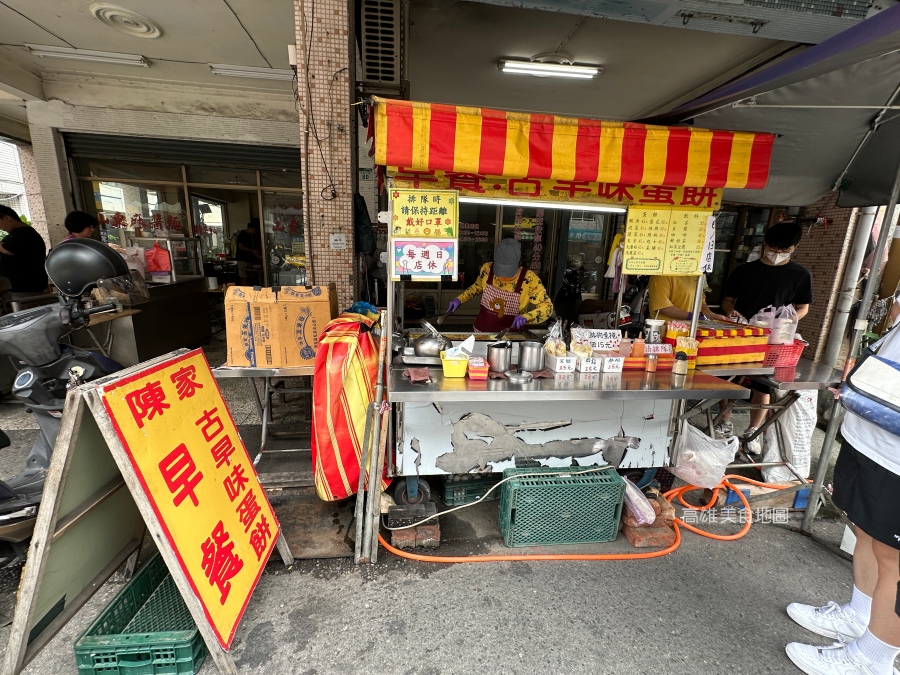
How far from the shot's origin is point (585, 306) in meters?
7.47

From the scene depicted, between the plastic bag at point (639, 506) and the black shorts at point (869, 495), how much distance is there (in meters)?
1.01

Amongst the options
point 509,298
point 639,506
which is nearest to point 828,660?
point 639,506

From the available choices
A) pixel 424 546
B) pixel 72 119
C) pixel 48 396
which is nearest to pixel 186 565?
pixel 424 546

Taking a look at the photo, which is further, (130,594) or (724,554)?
(724,554)

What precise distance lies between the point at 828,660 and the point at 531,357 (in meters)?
2.11

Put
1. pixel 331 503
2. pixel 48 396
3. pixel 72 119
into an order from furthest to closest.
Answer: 1. pixel 72 119
2. pixel 331 503
3. pixel 48 396

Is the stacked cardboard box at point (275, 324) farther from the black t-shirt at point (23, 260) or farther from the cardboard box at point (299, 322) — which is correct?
the black t-shirt at point (23, 260)

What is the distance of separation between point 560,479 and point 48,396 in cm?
330

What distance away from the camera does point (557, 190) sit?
2672mm

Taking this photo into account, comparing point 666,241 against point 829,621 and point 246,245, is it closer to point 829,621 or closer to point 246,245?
point 829,621

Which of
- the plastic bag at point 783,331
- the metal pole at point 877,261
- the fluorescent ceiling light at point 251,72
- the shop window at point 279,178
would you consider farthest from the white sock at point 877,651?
the shop window at point 279,178

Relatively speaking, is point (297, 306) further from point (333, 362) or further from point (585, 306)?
point (585, 306)

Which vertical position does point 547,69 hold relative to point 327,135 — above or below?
above

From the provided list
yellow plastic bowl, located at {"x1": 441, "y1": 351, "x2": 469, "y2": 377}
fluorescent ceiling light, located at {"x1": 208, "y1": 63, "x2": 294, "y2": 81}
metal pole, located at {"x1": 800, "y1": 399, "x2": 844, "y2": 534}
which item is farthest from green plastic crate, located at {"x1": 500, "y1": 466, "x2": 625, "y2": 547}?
fluorescent ceiling light, located at {"x1": 208, "y1": 63, "x2": 294, "y2": 81}
